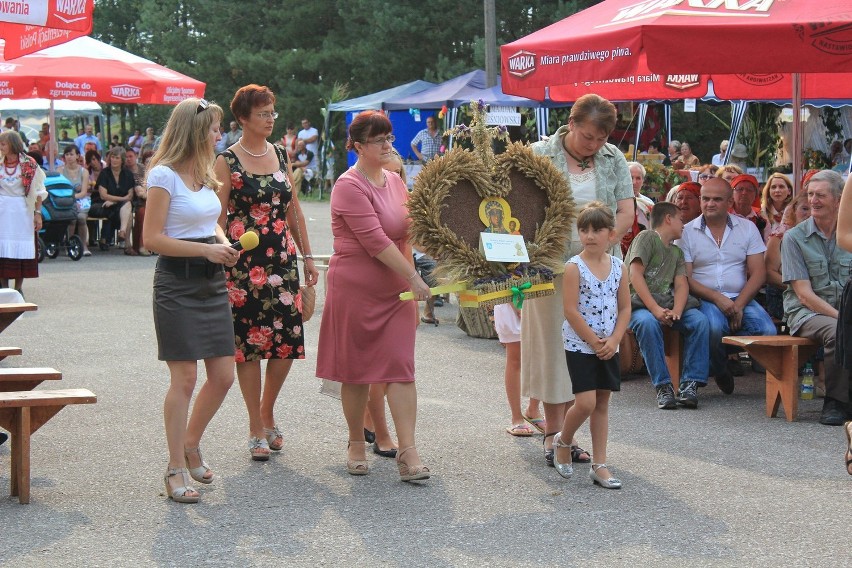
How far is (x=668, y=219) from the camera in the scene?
8.13 metres

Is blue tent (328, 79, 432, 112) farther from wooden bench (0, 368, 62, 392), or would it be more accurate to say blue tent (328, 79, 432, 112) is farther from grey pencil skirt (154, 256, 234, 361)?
grey pencil skirt (154, 256, 234, 361)

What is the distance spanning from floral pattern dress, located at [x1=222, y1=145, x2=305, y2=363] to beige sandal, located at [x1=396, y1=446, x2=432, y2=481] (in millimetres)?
912

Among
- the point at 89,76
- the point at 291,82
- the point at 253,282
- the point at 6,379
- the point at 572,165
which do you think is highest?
the point at 291,82

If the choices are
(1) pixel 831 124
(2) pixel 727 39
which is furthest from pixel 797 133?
(1) pixel 831 124

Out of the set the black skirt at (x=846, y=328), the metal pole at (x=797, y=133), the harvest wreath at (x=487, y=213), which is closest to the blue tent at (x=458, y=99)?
the metal pole at (x=797, y=133)

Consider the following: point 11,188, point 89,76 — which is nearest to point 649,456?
point 11,188

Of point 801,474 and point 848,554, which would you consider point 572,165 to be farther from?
point 848,554

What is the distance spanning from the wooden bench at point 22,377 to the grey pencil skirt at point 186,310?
101 centimetres

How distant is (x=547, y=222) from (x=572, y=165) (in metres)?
0.72

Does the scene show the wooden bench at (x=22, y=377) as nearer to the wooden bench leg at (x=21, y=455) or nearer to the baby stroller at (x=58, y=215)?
the wooden bench leg at (x=21, y=455)

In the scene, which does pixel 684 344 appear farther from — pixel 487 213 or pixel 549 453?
pixel 487 213

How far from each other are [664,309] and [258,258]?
10.0 ft

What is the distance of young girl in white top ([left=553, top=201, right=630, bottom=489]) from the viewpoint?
573 centimetres

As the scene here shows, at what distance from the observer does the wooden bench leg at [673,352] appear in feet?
26.4
